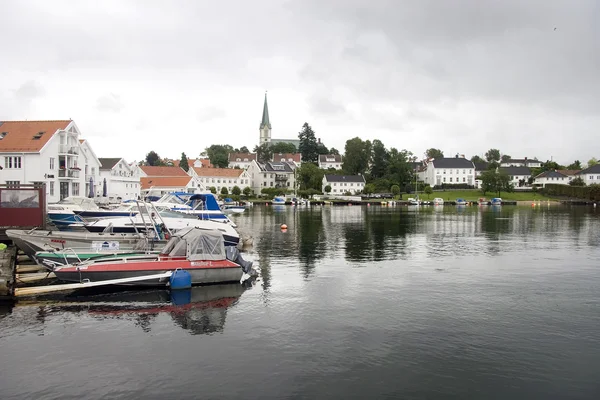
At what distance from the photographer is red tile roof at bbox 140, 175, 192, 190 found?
11147cm

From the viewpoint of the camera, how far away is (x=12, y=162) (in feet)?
188

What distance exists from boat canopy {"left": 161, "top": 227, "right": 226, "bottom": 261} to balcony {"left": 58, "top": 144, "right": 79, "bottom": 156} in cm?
4181

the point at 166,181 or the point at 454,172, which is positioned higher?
the point at 454,172

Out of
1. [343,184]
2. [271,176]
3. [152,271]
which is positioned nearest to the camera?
[152,271]

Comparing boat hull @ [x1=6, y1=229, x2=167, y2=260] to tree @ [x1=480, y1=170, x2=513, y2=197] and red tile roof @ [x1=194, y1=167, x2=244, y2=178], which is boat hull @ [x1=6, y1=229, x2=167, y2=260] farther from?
tree @ [x1=480, y1=170, x2=513, y2=197]

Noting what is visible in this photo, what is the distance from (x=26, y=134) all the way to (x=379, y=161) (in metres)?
132

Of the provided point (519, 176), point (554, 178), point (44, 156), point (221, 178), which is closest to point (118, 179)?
point (44, 156)

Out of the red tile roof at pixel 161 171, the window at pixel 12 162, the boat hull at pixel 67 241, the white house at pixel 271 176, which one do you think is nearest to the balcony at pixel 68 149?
the window at pixel 12 162

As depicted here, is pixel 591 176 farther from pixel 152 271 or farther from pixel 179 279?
pixel 152 271

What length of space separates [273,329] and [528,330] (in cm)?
1040

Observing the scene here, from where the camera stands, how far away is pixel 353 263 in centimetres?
3506

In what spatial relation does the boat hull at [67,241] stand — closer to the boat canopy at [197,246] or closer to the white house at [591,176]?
the boat canopy at [197,246]

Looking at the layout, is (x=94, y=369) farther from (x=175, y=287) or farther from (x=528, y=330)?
(x=528, y=330)

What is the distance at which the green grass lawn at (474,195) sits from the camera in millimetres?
152250
